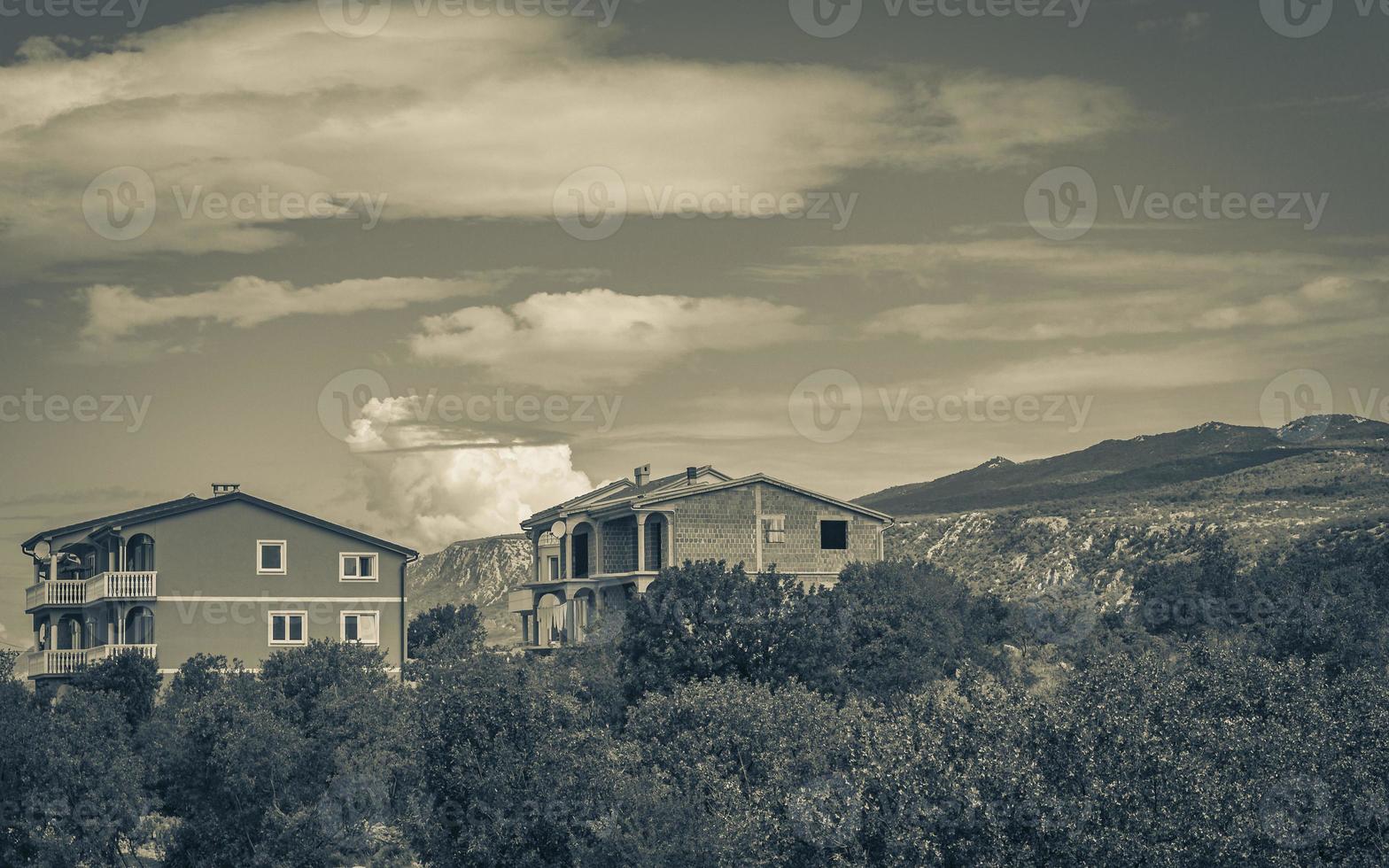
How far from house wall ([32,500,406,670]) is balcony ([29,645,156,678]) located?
1449mm

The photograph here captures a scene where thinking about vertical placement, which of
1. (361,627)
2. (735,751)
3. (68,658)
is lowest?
(735,751)

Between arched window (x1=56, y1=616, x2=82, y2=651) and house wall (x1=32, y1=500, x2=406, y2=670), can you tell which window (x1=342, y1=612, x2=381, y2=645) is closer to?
house wall (x1=32, y1=500, x2=406, y2=670)

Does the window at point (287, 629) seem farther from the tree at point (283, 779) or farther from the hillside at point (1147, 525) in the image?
the hillside at point (1147, 525)

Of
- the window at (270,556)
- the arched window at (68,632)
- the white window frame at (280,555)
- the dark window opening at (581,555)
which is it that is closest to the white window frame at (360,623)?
the white window frame at (280,555)

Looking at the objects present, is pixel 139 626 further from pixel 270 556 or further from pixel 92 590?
pixel 270 556

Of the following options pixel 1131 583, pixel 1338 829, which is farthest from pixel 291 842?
pixel 1131 583

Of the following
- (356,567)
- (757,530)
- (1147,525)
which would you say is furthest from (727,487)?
(1147,525)

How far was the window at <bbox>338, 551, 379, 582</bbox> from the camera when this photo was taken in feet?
254

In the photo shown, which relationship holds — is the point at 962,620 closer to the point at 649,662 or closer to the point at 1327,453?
the point at 649,662

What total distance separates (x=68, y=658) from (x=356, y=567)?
15113 millimetres

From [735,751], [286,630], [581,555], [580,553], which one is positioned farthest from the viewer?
[580,553]

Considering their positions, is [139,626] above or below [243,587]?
below

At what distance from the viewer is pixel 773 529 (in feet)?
272

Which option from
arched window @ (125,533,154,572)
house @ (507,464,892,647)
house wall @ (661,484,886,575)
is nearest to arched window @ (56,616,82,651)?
arched window @ (125,533,154,572)
